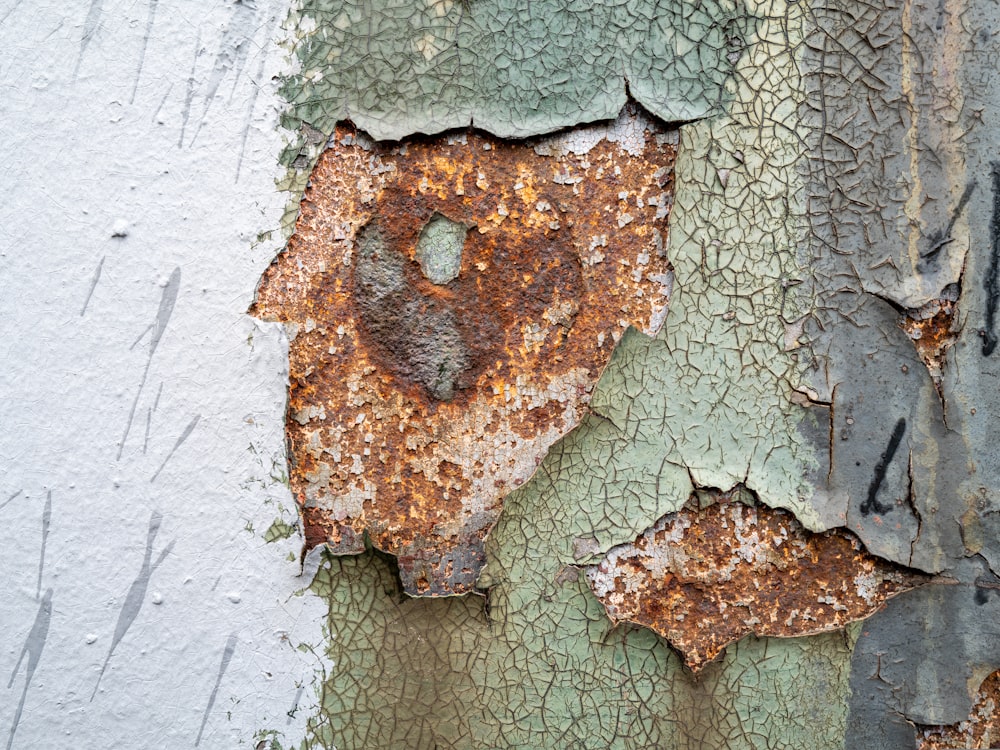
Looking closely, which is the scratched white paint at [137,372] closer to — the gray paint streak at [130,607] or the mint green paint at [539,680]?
the gray paint streak at [130,607]

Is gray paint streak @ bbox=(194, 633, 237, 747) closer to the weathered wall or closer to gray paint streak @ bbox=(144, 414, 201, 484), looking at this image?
the weathered wall

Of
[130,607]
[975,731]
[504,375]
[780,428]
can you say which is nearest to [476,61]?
[504,375]

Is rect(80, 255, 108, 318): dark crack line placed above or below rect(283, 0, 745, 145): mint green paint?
below

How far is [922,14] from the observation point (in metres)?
1.04

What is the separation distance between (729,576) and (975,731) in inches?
16.5

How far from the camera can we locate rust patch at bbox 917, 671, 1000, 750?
1062 mm

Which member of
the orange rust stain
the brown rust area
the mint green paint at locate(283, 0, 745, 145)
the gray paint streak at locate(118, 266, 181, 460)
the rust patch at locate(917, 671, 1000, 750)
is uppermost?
the mint green paint at locate(283, 0, 745, 145)

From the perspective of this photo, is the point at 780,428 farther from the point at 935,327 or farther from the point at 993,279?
the point at 993,279

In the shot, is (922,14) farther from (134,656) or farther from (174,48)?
(134,656)

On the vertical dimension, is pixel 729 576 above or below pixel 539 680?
above

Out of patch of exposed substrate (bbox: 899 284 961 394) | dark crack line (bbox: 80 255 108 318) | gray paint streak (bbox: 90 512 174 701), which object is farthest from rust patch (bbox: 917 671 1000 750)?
dark crack line (bbox: 80 255 108 318)

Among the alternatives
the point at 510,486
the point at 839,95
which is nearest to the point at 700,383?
the point at 510,486

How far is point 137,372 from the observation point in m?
1.03

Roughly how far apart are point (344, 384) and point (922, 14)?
957 mm
